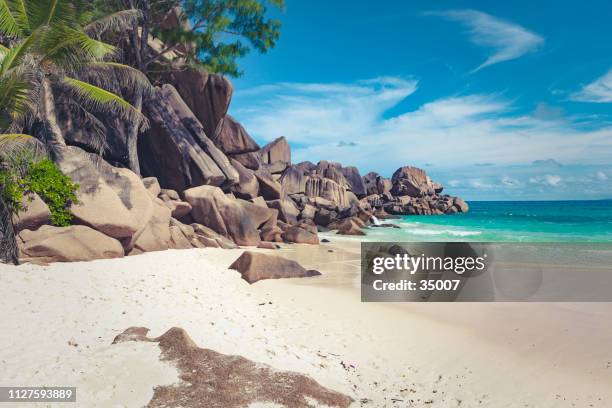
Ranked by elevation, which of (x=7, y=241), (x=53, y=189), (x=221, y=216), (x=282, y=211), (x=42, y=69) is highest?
(x=42, y=69)

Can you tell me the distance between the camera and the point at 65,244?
9680mm

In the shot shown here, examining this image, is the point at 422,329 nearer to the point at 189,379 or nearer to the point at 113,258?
the point at 189,379

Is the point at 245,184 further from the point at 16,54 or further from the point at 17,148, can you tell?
the point at 17,148

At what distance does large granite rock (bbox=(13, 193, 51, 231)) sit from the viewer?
31.4 ft

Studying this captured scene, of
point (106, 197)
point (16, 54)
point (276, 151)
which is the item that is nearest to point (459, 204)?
point (276, 151)

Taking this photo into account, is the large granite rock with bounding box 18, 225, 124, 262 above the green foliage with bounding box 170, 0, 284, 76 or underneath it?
underneath

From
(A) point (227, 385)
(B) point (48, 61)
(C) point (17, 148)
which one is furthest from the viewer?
(B) point (48, 61)

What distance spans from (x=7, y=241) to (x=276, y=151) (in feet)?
123

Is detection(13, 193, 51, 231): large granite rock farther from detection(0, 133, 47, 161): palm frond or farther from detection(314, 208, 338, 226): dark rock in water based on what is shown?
detection(314, 208, 338, 226): dark rock in water

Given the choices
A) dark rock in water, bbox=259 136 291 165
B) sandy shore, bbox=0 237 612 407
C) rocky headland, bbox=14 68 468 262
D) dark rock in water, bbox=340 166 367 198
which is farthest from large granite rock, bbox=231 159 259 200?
dark rock in water, bbox=340 166 367 198

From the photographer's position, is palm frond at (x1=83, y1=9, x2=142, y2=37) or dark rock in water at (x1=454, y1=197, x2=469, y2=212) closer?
palm frond at (x1=83, y1=9, x2=142, y2=37)

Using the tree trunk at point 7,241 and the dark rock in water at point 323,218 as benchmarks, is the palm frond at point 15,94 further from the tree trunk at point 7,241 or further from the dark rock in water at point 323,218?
the dark rock in water at point 323,218

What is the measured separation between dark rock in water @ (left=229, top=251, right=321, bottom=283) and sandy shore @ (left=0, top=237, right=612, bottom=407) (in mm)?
795

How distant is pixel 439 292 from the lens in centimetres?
1003
